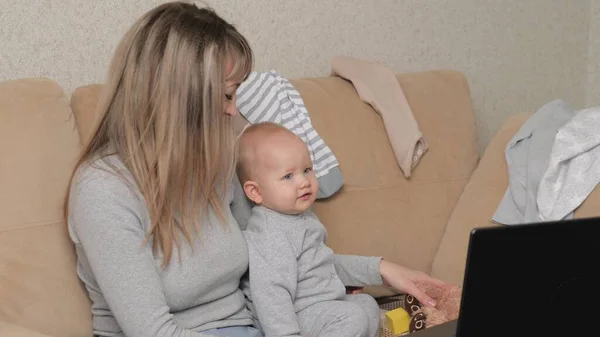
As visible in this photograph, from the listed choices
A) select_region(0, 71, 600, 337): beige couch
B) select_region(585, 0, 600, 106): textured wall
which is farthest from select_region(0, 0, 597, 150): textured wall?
select_region(0, 71, 600, 337): beige couch

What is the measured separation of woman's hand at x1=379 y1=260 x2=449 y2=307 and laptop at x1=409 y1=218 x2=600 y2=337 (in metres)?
0.84

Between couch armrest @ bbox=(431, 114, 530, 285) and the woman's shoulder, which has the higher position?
the woman's shoulder

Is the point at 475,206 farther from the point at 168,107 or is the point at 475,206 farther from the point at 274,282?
the point at 168,107

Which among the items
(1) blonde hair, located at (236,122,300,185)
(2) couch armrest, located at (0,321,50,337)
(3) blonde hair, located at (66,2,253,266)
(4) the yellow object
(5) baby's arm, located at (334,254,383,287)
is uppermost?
(3) blonde hair, located at (66,2,253,266)

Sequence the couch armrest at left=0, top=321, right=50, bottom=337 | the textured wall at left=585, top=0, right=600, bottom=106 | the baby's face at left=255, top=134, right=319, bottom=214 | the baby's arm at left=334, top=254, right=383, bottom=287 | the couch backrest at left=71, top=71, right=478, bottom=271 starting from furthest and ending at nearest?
the textured wall at left=585, top=0, right=600, bottom=106
the couch backrest at left=71, top=71, right=478, bottom=271
the baby's arm at left=334, top=254, right=383, bottom=287
the baby's face at left=255, top=134, right=319, bottom=214
the couch armrest at left=0, top=321, right=50, bottom=337

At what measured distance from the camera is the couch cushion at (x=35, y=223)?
1.75 m

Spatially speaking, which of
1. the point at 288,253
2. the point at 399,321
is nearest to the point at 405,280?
the point at 399,321

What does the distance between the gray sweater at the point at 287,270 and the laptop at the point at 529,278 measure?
0.73 m

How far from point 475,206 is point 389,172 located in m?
0.25

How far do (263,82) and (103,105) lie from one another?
602mm

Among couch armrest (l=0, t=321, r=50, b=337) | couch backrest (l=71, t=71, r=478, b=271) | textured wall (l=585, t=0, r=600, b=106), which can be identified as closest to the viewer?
couch armrest (l=0, t=321, r=50, b=337)

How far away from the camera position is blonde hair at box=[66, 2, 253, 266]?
1616 millimetres

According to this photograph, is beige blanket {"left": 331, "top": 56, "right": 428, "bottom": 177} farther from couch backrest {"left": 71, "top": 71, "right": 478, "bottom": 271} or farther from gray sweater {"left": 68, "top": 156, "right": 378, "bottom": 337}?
gray sweater {"left": 68, "top": 156, "right": 378, "bottom": 337}

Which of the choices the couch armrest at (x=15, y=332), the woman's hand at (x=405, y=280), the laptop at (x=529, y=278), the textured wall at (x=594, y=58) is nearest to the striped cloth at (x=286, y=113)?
the woman's hand at (x=405, y=280)
